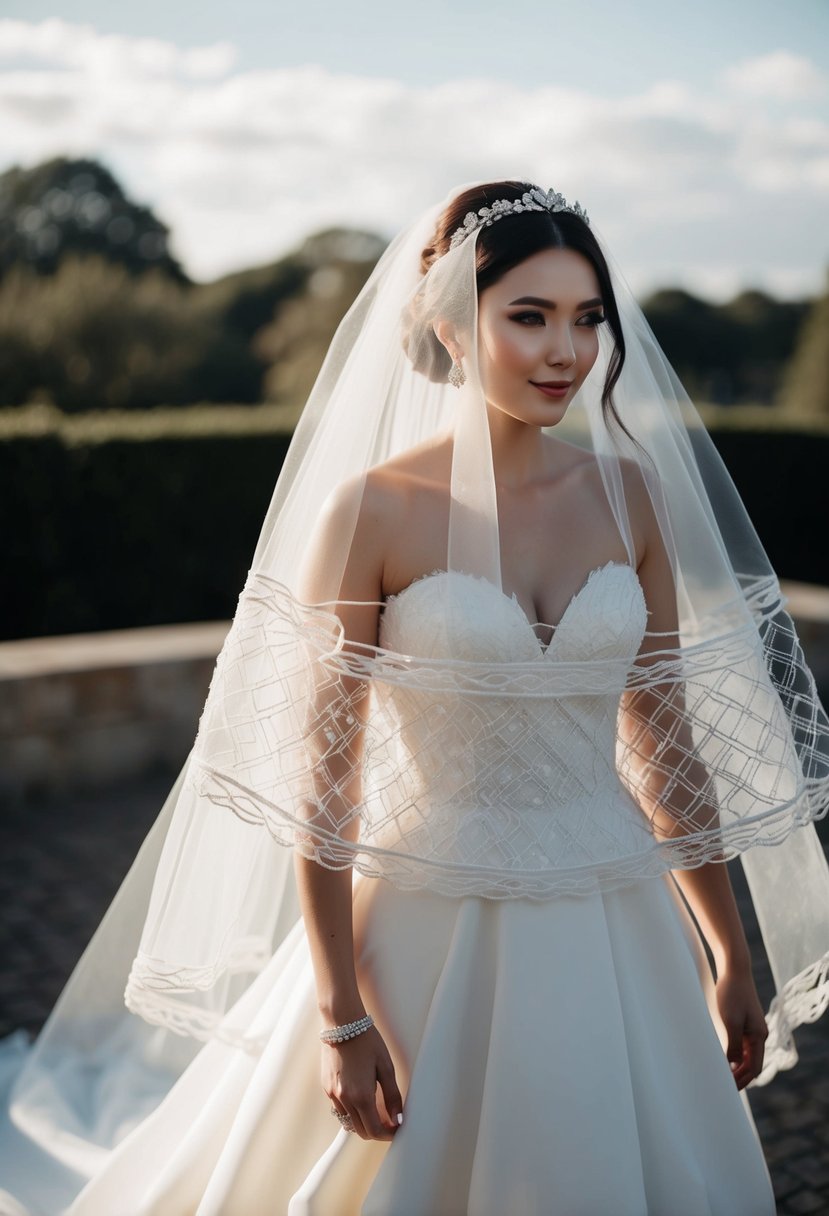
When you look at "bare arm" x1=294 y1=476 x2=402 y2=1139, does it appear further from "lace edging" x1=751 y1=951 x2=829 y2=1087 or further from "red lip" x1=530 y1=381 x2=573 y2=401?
"lace edging" x1=751 y1=951 x2=829 y2=1087

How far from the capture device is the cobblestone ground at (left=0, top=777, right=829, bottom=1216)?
3.17 metres

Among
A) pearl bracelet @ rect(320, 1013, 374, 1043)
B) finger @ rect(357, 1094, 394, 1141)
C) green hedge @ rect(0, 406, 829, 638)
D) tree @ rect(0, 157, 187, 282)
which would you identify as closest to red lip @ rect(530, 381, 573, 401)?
pearl bracelet @ rect(320, 1013, 374, 1043)

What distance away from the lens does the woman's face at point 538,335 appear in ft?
6.70

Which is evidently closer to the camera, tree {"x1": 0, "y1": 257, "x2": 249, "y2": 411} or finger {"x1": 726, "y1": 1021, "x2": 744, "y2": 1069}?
finger {"x1": 726, "y1": 1021, "x2": 744, "y2": 1069}

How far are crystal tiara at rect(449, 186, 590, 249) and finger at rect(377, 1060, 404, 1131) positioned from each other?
1.48 m

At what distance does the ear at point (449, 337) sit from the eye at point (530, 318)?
0.12 m

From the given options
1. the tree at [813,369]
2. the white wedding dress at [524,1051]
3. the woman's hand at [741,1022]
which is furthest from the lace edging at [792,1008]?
the tree at [813,369]

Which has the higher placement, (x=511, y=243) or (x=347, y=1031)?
(x=511, y=243)

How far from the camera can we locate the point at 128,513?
9703 millimetres

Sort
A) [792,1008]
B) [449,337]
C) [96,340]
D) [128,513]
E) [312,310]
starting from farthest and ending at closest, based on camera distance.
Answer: [312,310], [96,340], [128,513], [792,1008], [449,337]

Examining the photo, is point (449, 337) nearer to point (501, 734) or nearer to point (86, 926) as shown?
point (501, 734)

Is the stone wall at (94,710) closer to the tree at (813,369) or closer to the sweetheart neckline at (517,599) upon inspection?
the sweetheart neckline at (517,599)

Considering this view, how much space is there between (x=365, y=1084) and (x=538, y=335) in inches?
52.9

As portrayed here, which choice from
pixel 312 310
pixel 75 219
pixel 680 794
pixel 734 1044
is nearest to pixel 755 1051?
pixel 734 1044
